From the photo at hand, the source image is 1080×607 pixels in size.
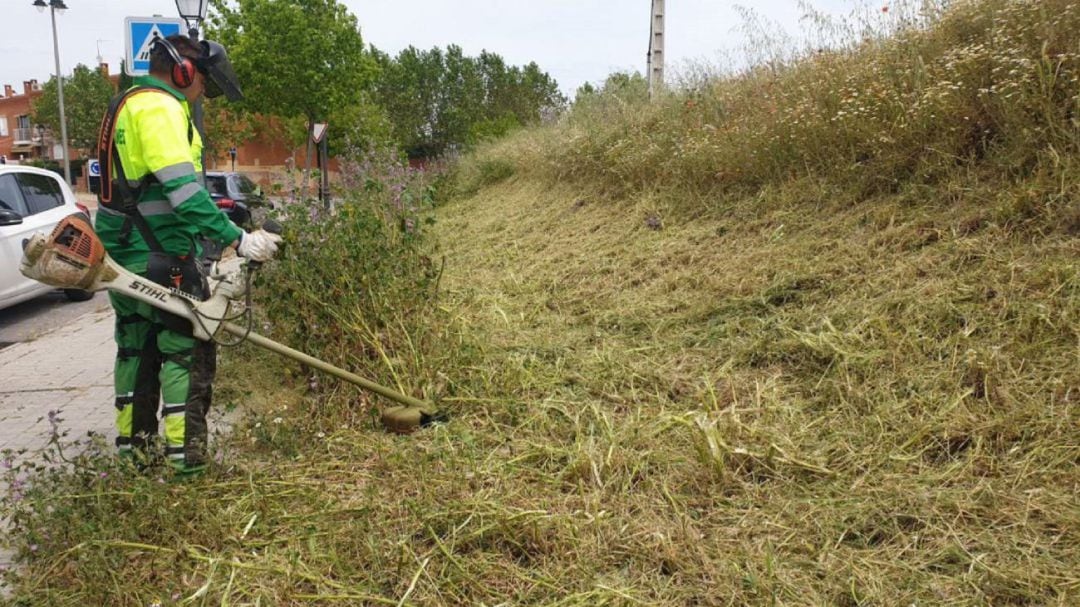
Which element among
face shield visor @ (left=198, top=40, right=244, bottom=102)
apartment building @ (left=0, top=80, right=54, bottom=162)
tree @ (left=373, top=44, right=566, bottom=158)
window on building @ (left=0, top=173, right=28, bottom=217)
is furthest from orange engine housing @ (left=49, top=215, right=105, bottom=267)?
apartment building @ (left=0, top=80, right=54, bottom=162)

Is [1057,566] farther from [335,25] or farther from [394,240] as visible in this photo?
[335,25]

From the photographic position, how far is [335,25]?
25.6m

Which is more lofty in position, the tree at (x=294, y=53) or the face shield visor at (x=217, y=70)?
the tree at (x=294, y=53)

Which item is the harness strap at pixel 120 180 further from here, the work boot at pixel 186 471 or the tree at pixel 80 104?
the tree at pixel 80 104

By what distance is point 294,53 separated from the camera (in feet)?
81.5

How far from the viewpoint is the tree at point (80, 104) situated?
51.4 metres

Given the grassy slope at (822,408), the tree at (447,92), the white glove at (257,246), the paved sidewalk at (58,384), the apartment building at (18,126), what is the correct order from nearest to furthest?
1. the grassy slope at (822,408)
2. the white glove at (257,246)
3. the paved sidewalk at (58,384)
4. the tree at (447,92)
5. the apartment building at (18,126)

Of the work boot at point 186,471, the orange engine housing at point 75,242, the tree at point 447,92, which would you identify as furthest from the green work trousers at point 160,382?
the tree at point 447,92

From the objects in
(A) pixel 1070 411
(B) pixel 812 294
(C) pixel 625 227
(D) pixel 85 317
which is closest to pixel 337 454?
(B) pixel 812 294

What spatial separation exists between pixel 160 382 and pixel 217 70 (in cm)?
139

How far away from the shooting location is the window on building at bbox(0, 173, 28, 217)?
8078 millimetres

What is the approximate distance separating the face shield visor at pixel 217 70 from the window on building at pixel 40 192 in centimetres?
603

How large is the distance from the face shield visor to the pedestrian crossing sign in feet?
15.0

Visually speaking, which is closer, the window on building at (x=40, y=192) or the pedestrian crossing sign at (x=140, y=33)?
the pedestrian crossing sign at (x=140, y=33)
